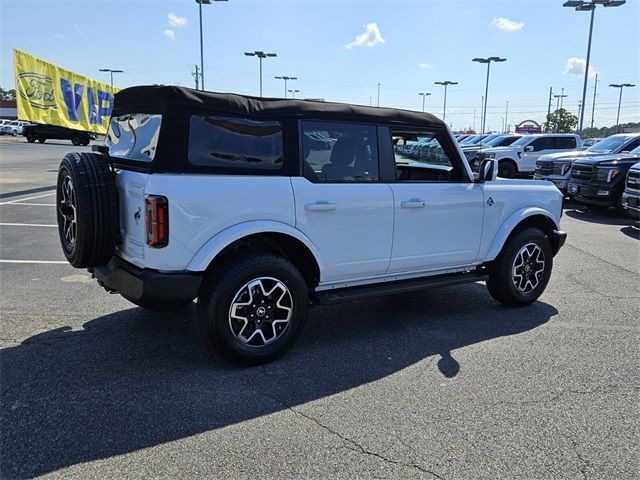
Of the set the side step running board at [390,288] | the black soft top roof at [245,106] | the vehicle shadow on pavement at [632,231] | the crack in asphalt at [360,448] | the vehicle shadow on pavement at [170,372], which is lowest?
the crack in asphalt at [360,448]

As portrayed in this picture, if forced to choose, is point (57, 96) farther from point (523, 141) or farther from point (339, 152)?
point (339, 152)

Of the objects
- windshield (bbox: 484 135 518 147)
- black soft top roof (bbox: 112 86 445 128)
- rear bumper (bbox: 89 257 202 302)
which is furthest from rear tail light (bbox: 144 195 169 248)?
windshield (bbox: 484 135 518 147)

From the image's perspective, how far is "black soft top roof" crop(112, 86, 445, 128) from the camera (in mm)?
3510

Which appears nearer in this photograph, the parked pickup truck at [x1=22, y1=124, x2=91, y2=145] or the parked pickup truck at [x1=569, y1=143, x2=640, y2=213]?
the parked pickup truck at [x1=569, y1=143, x2=640, y2=213]

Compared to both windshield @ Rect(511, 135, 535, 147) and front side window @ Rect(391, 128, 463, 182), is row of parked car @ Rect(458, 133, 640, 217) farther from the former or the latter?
front side window @ Rect(391, 128, 463, 182)

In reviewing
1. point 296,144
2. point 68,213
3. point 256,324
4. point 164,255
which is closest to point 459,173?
point 296,144

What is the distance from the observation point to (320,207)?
3865 millimetres

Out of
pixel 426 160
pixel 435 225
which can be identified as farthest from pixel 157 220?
pixel 426 160

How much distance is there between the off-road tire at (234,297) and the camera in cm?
350

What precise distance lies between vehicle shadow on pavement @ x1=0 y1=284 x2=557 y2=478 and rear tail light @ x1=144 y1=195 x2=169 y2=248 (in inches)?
38.3

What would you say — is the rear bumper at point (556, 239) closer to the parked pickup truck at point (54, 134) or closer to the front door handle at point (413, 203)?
the front door handle at point (413, 203)

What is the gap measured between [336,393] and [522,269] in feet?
8.94

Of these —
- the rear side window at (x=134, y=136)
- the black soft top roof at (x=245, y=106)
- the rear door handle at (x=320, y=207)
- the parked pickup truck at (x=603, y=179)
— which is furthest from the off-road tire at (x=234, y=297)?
the parked pickup truck at (x=603, y=179)

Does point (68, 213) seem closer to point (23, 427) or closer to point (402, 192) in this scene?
point (23, 427)
